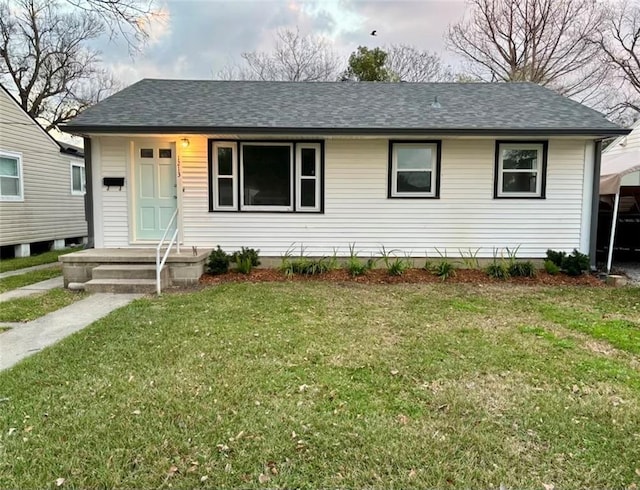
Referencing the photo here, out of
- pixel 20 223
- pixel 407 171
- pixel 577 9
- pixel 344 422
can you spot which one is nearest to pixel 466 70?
pixel 577 9

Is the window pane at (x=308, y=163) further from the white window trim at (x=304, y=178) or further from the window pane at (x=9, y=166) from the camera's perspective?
the window pane at (x=9, y=166)

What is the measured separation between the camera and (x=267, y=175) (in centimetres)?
845

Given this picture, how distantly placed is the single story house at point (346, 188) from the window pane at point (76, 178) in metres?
7.26

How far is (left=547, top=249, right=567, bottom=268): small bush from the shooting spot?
319 inches

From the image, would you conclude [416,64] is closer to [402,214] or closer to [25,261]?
[402,214]

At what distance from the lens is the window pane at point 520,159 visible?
27.3 ft

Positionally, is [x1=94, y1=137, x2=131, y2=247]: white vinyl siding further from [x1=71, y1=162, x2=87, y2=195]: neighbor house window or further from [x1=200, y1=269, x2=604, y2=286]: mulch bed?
[x1=71, y1=162, x2=87, y2=195]: neighbor house window

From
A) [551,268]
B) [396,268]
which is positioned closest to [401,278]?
[396,268]

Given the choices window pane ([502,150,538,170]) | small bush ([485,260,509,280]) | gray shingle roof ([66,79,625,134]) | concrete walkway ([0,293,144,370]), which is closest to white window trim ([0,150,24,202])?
gray shingle roof ([66,79,625,134])

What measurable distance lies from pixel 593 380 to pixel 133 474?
3433mm

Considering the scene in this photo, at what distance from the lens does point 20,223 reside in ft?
37.8

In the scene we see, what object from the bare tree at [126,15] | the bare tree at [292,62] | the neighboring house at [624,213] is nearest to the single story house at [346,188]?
the bare tree at [126,15]

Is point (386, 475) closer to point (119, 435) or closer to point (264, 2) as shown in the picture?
point (119, 435)

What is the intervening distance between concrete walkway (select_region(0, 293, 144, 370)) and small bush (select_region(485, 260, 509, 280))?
20.5ft
